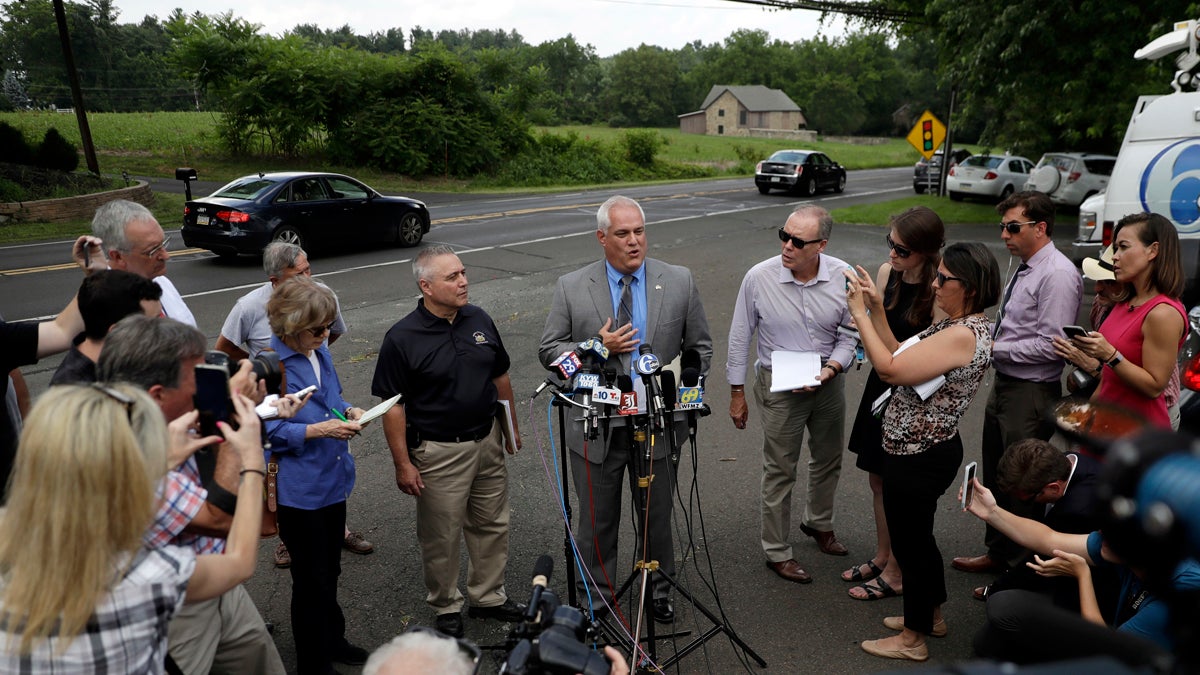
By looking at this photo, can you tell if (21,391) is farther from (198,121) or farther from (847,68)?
(847,68)

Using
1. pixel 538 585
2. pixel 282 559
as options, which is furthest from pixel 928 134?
pixel 538 585

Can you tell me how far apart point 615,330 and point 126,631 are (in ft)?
8.26

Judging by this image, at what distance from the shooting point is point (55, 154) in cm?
2072

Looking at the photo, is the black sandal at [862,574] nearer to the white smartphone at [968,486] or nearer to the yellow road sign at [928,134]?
the white smartphone at [968,486]

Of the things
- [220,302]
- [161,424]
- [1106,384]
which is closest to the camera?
[161,424]

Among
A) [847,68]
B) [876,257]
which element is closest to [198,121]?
[876,257]

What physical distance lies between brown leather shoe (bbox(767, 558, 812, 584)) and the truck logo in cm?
613

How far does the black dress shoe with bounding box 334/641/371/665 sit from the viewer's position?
368 cm

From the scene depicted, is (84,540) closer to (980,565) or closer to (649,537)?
(649,537)

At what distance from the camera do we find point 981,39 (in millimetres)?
16047

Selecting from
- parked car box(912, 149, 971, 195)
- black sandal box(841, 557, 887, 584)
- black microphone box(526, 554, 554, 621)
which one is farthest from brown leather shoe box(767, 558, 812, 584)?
parked car box(912, 149, 971, 195)

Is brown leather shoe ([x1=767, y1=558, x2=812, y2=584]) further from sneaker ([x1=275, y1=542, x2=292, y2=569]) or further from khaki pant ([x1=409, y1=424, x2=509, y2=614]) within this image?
sneaker ([x1=275, y1=542, x2=292, y2=569])

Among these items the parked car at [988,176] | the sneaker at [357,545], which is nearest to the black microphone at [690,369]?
the sneaker at [357,545]

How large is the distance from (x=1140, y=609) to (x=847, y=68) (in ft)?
351
